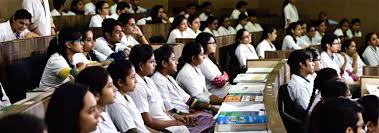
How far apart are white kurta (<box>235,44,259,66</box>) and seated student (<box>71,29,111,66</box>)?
2.16 meters

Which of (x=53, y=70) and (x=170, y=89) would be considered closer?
(x=53, y=70)

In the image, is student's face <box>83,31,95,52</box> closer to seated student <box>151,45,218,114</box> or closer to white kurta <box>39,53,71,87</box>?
white kurta <box>39,53,71,87</box>

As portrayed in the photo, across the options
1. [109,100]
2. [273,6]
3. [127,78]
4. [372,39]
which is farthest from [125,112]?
[273,6]

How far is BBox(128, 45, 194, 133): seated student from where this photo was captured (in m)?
3.67

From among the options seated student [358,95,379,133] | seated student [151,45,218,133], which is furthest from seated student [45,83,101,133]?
seated student [151,45,218,133]

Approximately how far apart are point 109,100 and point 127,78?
20.6 inches

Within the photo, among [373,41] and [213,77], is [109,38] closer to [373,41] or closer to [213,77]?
[213,77]

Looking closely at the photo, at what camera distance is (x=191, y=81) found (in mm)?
4762

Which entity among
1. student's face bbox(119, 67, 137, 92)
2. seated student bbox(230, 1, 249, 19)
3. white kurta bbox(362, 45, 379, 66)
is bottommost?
white kurta bbox(362, 45, 379, 66)

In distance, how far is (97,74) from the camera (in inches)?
106

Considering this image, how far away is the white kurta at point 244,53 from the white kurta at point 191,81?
2019 mm

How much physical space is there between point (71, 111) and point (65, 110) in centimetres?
2

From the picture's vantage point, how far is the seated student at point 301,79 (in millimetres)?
4438

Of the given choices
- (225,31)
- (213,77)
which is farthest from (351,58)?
(213,77)
